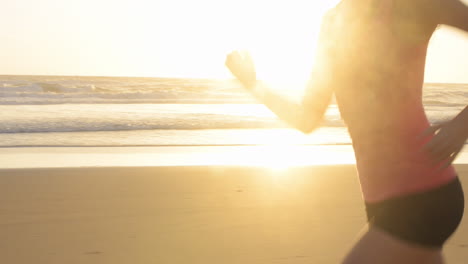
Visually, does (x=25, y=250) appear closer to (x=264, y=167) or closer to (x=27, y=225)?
(x=27, y=225)

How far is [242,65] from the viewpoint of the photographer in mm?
1786

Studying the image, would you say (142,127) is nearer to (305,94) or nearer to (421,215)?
(305,94)

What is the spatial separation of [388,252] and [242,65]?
2.36 feet

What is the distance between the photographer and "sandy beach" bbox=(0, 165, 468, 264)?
3684mm

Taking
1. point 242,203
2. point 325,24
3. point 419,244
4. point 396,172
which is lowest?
point 242,203

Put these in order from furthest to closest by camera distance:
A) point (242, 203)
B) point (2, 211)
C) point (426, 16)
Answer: point (242, 203) < point (2, 211) < point (426, 16)

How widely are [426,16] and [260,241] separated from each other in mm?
2703

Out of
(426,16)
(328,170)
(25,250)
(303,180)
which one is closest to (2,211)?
(25,250)

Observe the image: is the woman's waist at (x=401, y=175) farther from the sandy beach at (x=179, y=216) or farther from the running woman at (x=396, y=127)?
the sandy beach at (x=179, y=216)

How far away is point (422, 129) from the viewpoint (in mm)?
1488

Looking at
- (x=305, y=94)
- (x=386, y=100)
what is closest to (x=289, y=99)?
(x=305, y=94)

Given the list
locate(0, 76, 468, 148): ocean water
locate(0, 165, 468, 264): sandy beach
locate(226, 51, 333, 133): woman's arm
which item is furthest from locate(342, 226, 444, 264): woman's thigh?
locate(0, 76, 468, 148): ocean water

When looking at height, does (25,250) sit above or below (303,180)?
above

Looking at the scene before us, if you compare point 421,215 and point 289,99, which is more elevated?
point 289,99
